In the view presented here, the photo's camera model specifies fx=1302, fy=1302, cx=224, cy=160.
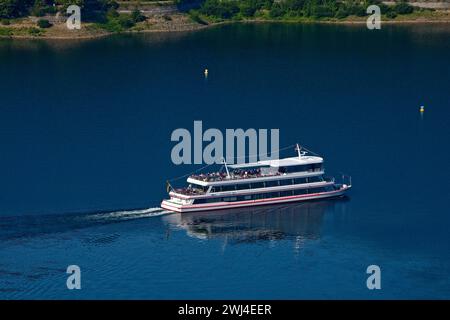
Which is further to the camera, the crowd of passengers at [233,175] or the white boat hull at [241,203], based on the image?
the crowd of passengers at [233,175]

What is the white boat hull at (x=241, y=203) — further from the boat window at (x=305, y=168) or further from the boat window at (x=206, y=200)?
the boat window at (x=305, y=168)

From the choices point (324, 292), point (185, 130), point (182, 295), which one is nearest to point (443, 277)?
point (324, 292)

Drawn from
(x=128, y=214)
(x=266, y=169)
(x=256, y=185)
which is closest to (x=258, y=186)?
(x=256, y=185)

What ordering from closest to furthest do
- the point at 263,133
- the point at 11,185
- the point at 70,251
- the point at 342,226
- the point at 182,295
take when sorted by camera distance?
the point at 182,295, the point at 70,251, the point at 342,226, the point at 11,185, the point at 263,133

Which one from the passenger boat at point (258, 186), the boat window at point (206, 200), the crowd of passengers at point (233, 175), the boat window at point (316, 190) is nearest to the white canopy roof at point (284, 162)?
the passenger boat at point (258, 186)

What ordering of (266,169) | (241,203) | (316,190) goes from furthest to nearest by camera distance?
(316,190) → (266,169) → (241,203)

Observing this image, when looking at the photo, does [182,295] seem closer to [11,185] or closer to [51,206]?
[51,206]

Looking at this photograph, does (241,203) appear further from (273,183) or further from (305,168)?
(305,168)
